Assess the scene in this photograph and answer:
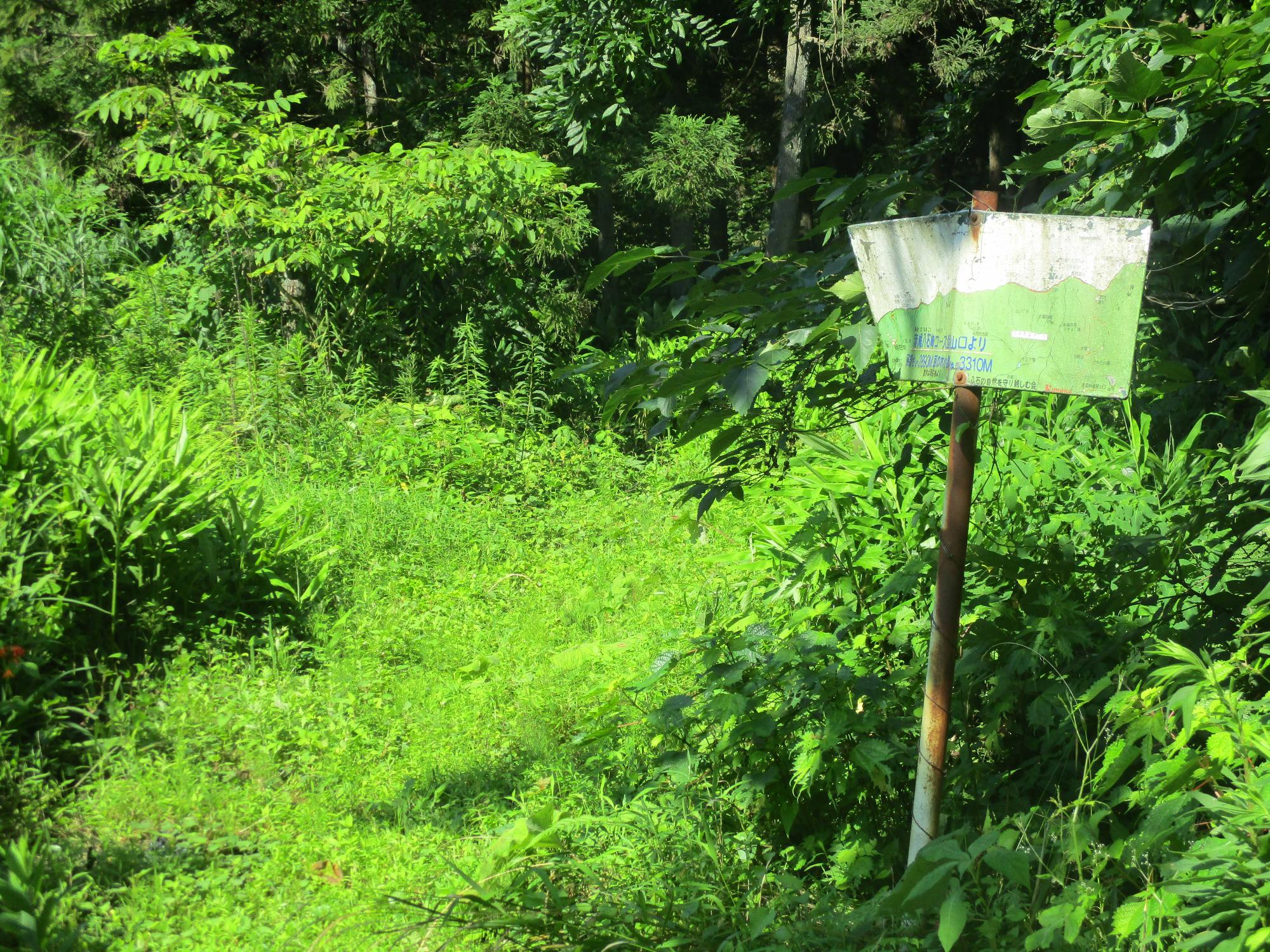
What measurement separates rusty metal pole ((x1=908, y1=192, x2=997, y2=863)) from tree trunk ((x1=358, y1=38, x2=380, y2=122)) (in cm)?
972

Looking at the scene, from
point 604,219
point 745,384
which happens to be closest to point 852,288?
point 745,384

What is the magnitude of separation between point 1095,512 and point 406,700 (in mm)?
2863

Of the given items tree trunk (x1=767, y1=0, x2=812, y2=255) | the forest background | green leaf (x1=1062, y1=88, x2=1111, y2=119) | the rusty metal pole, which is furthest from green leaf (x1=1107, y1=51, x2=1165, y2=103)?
tree trunk (x1=767, y1=0, x2=812, y2=255)

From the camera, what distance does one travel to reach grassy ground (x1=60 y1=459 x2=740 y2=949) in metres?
3.23

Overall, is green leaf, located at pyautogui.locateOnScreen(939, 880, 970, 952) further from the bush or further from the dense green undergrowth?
the bush

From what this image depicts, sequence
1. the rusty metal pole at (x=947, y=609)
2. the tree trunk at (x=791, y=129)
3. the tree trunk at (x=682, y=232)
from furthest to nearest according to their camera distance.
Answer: the tree trunk at (x=682, y=232) < the tree trunk at (x=791, y=129) < the rusty metal pole at (x=947, y=609)

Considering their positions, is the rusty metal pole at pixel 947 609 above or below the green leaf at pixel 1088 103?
below

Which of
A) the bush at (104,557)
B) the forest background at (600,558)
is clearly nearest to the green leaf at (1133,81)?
the forest background at (600,558)

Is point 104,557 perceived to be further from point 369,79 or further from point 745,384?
point 369,79

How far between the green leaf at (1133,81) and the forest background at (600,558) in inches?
0.4

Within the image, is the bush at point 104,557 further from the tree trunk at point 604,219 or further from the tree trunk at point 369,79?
the tree trunk at point 604,219

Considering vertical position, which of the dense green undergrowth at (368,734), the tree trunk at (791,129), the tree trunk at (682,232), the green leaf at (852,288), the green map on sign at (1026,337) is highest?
the tree trunk at (791,129)

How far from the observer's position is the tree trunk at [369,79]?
10.9 metres

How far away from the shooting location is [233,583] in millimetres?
5043
